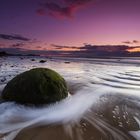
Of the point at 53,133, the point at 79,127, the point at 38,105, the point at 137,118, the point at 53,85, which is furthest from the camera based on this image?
the point at 53,85

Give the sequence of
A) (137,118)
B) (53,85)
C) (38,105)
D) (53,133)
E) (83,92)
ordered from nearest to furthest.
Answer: (53,133)
(137,118)
(38,105)
(53,85)
(83,92)

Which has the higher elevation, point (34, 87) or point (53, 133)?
point (34, 87)

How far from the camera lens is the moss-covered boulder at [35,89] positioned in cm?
559

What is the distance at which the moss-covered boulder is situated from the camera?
559cm

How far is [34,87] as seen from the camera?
5.68m

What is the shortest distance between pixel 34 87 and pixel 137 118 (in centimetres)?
267

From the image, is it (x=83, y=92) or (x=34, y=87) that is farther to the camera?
(x=83, y=92)

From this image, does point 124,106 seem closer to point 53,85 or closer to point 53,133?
point 53,85

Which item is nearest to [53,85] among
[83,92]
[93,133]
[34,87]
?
[34,87]

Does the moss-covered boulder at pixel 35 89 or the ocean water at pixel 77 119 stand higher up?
the moss-covered boulder at pixel 35 89

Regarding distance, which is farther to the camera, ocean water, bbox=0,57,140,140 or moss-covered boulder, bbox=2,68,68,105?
moss-covered boulder, bbox=2,68,68,105

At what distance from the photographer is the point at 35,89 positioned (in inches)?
222

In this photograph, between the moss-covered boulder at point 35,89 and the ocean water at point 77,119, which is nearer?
the ocean water at point 77,119

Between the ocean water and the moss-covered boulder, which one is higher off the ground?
the moss-covered boulder
